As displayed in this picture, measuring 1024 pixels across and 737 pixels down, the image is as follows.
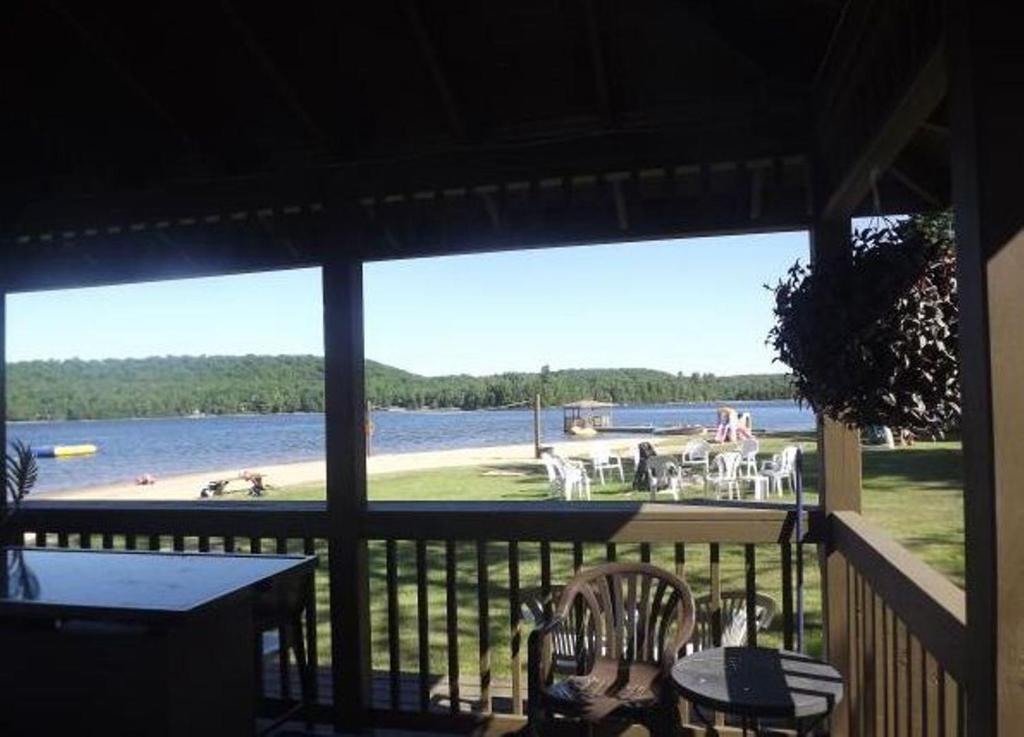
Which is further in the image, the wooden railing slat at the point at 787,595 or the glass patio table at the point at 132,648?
the wooden railing slat at the point at 787,595

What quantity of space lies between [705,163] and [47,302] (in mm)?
3647

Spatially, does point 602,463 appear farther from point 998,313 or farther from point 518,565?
point 998,313

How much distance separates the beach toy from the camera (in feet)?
83.2

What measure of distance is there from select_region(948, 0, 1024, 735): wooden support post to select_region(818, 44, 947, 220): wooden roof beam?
0.51 ft

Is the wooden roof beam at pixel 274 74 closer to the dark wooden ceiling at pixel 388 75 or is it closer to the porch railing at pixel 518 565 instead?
the dark wooden ceiling at pixel 388 75

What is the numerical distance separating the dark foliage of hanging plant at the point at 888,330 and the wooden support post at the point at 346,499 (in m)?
1.92

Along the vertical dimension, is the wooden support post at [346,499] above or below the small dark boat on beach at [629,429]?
above

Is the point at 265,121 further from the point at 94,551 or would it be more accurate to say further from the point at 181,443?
the point at 181,443

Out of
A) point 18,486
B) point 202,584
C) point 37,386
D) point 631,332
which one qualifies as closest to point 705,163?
point 202,584

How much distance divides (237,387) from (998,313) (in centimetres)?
1996

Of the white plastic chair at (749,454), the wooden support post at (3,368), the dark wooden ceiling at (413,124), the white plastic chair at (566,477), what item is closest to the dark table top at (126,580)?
the wooden support post at (3,368)

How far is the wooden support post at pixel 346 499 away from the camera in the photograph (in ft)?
10.7

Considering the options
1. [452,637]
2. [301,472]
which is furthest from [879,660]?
[301,472]

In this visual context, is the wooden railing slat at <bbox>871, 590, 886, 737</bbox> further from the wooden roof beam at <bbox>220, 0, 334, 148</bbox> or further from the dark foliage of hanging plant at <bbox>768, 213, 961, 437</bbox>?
the wooden roof beam at <bbox>220, 0, 334, 148</bbox>
